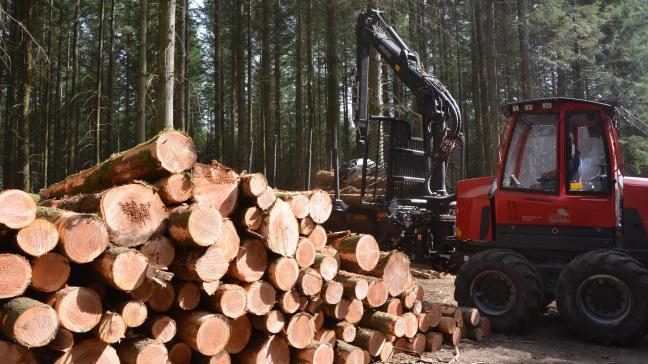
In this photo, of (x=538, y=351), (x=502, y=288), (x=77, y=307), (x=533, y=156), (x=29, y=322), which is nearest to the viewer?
(x=29, y=322)

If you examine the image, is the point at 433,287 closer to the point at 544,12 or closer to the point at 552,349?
the point at 552,349

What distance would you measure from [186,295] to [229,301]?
1.10 feet

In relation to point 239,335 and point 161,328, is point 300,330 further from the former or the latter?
point 161,328

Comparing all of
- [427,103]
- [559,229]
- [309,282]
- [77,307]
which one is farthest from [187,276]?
[427,103]

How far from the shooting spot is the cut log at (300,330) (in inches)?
183

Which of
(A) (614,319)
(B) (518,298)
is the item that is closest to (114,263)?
(B) (518,298)

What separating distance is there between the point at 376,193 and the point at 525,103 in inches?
142

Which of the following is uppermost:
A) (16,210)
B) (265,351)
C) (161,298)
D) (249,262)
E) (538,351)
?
(16,210)

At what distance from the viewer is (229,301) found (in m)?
4.25

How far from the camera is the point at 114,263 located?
3635 millimetres

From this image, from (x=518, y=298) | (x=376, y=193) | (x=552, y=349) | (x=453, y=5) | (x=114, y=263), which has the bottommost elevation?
(x=552, y=349)

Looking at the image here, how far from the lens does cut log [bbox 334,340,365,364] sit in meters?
4.88

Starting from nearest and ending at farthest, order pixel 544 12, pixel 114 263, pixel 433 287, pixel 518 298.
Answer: pixel 114 263, pixel 518 298, pixel 433 287, pixel 544 12

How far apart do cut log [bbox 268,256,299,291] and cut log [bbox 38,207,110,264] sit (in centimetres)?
140
